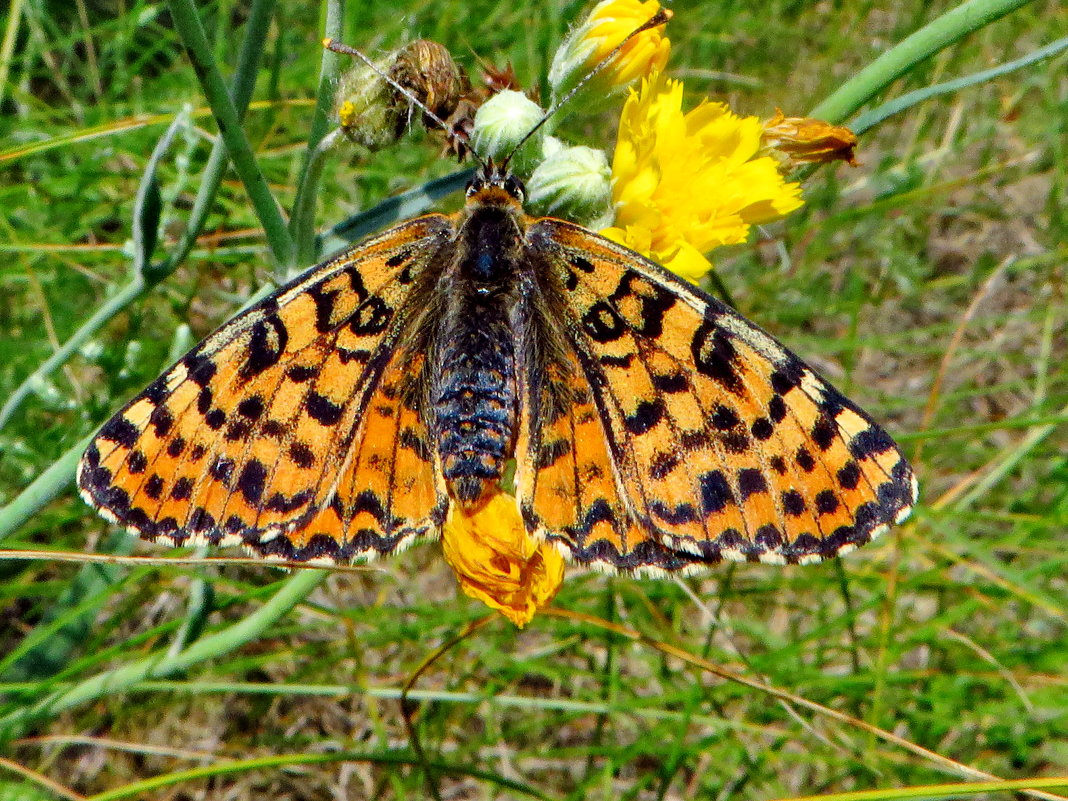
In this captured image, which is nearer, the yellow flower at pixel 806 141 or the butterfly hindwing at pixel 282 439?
the butterfly hindwing at pixel 282 439

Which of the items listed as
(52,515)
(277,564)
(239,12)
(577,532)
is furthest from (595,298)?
(239,12)

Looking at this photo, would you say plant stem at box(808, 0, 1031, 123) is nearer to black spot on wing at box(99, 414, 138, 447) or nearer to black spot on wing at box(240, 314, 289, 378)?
black spot on wing at box(240, 314, 289, 378)

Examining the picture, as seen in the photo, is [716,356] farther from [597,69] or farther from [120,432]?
[120,432]

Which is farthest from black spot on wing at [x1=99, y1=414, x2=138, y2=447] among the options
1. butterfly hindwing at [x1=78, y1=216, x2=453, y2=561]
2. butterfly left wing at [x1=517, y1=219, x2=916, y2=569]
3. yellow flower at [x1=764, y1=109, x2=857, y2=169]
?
yellow flower at [x1=764, y1=109, x2=857, y2=169]

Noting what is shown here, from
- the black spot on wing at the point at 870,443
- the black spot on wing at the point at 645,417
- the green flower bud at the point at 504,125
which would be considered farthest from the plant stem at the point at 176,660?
the black spot on wing at the point at 870,443

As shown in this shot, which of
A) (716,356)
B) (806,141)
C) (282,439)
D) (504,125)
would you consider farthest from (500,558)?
(806,141)

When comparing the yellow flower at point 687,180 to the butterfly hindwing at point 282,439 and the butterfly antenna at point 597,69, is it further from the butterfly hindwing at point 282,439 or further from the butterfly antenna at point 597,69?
the butterfly hindwing at point 282,439
